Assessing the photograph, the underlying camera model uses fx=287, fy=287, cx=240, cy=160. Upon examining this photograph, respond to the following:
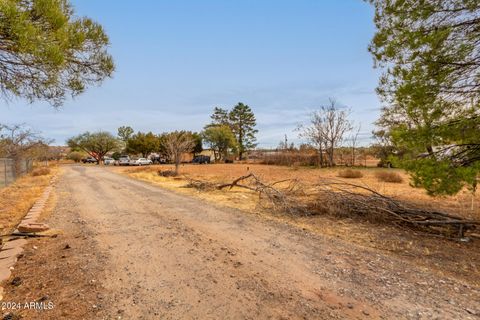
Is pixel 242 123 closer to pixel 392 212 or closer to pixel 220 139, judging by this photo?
pixel 220 139

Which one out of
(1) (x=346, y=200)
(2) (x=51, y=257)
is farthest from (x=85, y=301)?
(1) (x=346, y=200)

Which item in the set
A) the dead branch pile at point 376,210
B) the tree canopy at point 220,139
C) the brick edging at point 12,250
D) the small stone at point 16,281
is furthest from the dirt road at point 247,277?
the tree canopy at point 220,139

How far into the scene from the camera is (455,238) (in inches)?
211

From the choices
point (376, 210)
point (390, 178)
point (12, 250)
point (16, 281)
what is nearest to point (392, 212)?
point (376, 210)

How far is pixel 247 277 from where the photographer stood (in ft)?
11.3

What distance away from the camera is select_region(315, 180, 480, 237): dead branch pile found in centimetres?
572

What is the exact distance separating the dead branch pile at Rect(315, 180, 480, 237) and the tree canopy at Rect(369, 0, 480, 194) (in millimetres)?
1002

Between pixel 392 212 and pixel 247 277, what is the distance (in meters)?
4.34

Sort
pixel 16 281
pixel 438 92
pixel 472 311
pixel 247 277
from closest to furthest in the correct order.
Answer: pixel 472 311
pixel 16 281
pixel 247 277
pixel 438 92

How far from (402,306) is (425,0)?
5.81m

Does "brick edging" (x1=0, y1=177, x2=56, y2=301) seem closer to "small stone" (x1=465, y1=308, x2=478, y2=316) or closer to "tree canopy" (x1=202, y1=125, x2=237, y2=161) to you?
"small stone" (x1=465, y1=308, x2=478, y2=316)

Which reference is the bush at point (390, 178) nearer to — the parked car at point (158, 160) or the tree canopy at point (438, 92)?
the tree canopy at point (438, 92)

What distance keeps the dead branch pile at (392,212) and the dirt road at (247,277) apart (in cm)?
193

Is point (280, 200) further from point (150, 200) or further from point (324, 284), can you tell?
point (324, 284)
